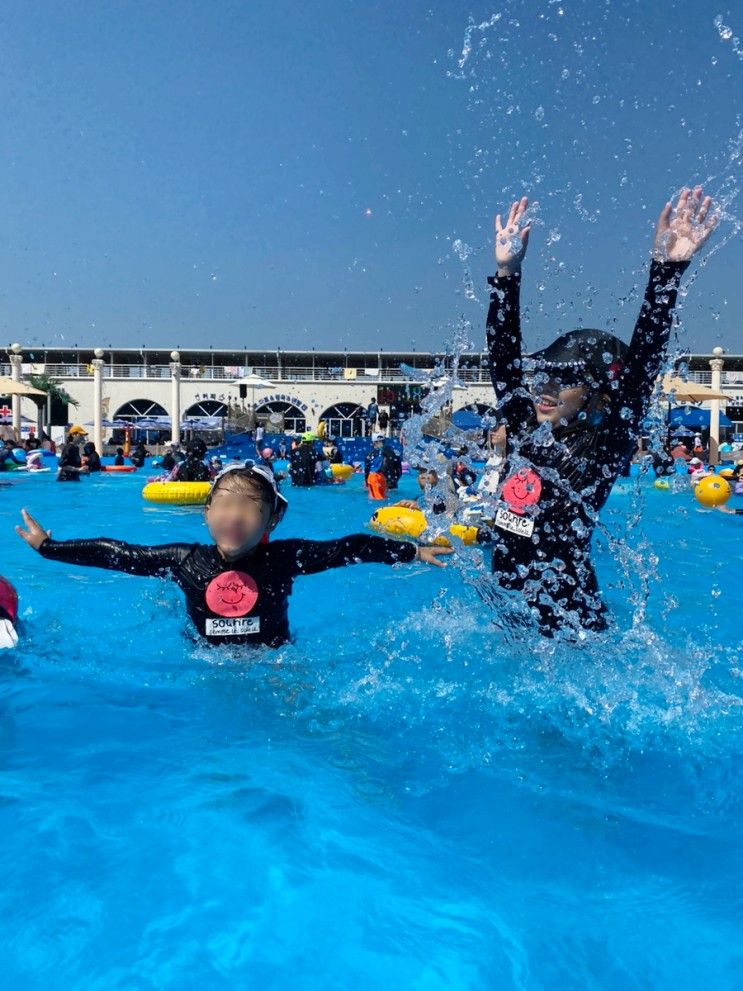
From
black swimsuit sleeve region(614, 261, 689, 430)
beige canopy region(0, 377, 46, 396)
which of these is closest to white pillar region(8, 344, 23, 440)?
beige canopy region(0, 377, 46, 396)

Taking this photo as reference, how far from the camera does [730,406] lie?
47.3 m

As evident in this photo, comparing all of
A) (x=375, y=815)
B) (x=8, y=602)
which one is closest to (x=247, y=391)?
(x=8, y=602)

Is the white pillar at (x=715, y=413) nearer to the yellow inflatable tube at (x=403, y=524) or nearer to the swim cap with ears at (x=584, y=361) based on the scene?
the yellow inflatable tube at (x=403, y=524)

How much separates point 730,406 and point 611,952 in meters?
50.4

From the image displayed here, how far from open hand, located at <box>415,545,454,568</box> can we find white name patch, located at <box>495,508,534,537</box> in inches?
13.4

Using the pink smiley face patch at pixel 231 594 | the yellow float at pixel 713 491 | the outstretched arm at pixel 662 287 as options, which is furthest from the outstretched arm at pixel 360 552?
the yellow float at pixel 713 491

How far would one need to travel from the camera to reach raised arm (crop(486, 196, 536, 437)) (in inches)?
113

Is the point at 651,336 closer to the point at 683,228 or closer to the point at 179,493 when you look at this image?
the point at 683,228

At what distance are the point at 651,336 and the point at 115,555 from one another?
2321mm

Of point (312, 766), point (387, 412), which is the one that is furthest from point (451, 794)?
point (387, 412)

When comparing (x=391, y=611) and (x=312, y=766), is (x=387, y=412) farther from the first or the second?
(x=312, y=766)

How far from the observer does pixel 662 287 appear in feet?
8.82

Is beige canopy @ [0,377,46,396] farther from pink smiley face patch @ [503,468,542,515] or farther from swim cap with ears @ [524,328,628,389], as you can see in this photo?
swim cap with ears @ [524,328,628,389]

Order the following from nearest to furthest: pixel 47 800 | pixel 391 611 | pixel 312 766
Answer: pixel 47 800
pixel 312 766
pixel 391 611
